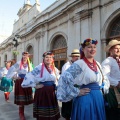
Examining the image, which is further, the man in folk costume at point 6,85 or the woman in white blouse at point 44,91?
the man in folk costume at point 6,85

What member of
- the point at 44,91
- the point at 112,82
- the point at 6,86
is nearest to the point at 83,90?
the point at 112,82

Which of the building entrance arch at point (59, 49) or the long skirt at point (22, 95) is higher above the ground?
the building entrance arch at point (59, 49)

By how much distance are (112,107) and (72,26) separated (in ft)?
27.8

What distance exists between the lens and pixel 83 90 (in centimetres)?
214

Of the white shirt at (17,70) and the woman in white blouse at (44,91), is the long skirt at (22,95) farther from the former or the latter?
the woman in white blouse at (44,91)

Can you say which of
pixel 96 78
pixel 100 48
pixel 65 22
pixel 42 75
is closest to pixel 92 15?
pixel 100 48

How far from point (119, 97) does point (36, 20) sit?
1454 cm

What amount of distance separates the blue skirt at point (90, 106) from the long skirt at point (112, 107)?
0.52m

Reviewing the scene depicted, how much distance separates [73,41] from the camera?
34.3ft

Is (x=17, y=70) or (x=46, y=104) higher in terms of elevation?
(x=17, y=70)

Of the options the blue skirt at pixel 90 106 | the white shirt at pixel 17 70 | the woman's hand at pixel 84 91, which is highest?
the white shirt at pixel 17 70

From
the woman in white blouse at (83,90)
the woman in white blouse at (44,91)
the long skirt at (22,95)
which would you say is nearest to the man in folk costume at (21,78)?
the long skirt at (22,95)

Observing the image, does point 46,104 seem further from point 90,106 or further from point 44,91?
point 90,106

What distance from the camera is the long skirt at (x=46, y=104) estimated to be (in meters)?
3.29
